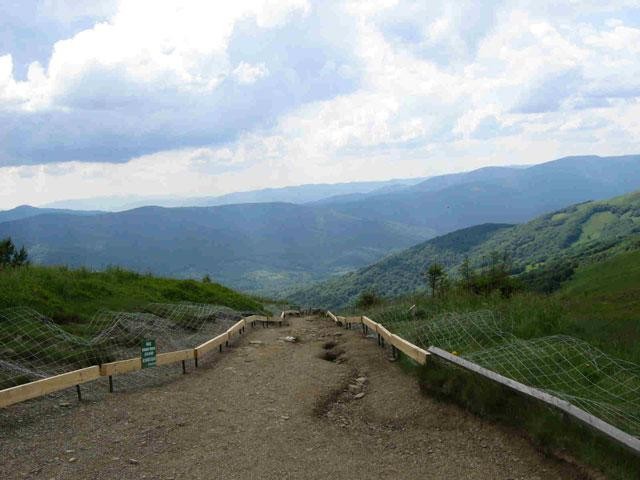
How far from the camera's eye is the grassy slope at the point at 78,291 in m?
15.5

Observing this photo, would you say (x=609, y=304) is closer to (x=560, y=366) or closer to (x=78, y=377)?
(x=560, y=366)

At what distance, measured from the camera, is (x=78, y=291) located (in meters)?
18.7

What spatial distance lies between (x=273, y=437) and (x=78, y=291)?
13.4m

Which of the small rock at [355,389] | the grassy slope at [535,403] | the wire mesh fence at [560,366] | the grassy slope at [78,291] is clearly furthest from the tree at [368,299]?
the small rock at [355,389]

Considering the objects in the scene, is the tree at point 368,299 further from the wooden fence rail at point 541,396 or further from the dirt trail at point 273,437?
the wooden fence rail at point 541,396

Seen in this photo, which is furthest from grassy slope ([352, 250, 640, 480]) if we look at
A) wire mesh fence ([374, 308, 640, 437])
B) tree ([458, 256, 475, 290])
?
tree ([458, 256, 475, 290])

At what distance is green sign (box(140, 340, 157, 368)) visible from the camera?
1073 centimetres

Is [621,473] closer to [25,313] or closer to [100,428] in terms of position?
[100,428]

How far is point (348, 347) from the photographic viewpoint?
14633mm

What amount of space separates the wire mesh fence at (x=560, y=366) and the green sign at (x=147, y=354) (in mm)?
5377

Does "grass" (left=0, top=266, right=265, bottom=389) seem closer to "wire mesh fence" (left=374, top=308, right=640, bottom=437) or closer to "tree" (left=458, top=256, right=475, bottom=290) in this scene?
"wire mesh fence" (left=374, top=308, right=640, bottom=437)

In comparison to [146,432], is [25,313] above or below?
above

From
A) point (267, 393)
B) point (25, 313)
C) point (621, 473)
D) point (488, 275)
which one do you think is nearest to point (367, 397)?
point (267, 393)

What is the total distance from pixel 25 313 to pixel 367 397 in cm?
885
